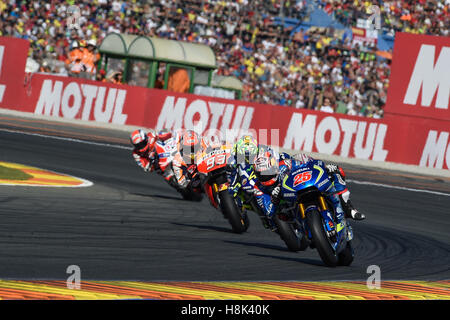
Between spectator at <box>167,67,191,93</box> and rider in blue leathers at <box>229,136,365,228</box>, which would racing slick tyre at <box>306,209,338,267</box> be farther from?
spectator at <box>167,67,191,93</box>

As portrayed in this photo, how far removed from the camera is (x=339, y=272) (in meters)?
8.67

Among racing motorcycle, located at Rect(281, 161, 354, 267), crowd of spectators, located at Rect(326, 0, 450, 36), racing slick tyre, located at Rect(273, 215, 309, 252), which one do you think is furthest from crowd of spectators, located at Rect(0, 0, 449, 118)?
racing motorcycle, located at Rect(281, 161, 354, 267)

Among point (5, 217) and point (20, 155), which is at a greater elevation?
point (5, 217)

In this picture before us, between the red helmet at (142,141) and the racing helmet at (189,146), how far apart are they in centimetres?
83

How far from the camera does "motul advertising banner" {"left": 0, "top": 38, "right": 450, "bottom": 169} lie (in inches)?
944

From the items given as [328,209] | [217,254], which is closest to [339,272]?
[328,209]

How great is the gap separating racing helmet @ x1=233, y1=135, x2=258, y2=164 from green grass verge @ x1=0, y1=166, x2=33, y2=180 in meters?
5.52

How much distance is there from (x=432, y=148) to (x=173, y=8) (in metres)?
16.4

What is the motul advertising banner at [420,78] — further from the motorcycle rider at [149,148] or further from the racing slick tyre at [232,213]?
the racing slick tyre at [232,213]

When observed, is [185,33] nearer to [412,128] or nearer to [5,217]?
[412,128]

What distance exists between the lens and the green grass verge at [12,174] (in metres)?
14.6

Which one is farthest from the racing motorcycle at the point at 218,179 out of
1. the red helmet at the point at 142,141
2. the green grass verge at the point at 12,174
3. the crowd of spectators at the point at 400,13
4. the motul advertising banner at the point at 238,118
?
the crowd of spectators at the point at 400,13

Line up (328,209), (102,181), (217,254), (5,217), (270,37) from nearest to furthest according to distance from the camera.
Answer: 1. (328,209)
2. (217,254)
3. (5,217)
4. (102,181)
5. (270,37)

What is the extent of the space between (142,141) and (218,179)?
3468 millimetres
